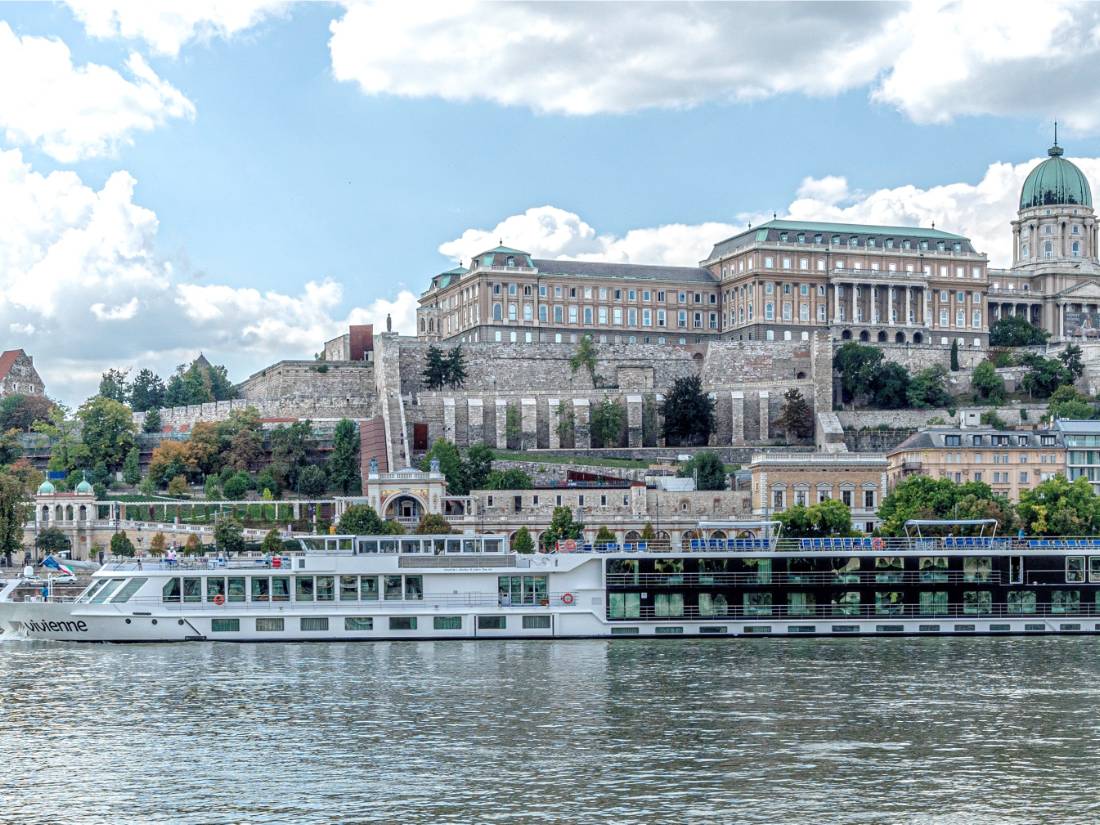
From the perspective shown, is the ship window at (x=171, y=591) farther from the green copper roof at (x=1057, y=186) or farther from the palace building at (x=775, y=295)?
the green copper roof at (x=1057, y=186)

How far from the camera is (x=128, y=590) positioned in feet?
181

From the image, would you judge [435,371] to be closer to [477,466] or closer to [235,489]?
[477,466]

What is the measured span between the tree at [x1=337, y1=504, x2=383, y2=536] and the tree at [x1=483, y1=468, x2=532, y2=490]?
1085cm

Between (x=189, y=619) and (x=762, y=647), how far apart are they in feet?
57.3

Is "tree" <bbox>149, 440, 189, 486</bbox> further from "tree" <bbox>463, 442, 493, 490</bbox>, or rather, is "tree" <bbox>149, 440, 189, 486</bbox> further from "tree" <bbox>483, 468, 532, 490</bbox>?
"tree" <bbox>483, 468, 532, 490</bbox>

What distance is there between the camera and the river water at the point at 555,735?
101 ft

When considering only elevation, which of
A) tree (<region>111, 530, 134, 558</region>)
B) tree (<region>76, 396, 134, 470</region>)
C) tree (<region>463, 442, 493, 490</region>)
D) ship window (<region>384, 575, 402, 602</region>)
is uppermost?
tree (<region>76, 396, 134, 470</region>)

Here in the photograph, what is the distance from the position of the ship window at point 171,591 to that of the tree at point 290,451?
46.3m

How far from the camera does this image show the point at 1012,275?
141 metres

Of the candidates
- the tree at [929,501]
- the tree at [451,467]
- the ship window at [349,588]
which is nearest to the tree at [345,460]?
the tree at [451,467]

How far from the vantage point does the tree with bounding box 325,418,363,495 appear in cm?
9962

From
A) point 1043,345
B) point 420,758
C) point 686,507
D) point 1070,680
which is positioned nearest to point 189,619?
point 420,758

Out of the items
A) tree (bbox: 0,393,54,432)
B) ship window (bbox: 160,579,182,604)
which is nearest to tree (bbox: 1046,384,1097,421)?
ship window (bbox: 160,579,182,604)

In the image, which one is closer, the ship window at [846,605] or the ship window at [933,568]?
the ship window at [846,605]
